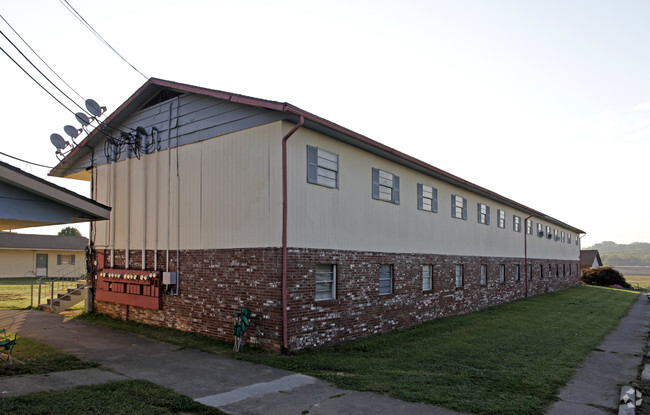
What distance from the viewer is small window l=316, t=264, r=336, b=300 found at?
11.0 meters

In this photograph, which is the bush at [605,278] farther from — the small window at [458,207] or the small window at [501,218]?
the small window at [458,207]

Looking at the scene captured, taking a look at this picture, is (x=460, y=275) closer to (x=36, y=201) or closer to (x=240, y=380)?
(x=240, y=380)

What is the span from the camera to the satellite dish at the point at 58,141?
14867 mm

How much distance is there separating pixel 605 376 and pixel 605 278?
42024 mm

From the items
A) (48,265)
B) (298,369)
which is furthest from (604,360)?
(48,265)

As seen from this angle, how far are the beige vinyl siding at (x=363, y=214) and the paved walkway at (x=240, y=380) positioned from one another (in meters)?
3.13

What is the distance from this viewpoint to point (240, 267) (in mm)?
10578

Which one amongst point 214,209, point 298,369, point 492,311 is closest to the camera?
point 298,369

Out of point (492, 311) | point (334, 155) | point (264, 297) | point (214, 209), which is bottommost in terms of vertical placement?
point (492, 311)

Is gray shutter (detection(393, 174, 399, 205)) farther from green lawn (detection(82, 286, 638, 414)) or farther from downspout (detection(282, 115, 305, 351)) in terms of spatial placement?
downspout (detection(282, 115, 305, 351))

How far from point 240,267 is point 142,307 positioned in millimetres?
4393

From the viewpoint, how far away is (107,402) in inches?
246

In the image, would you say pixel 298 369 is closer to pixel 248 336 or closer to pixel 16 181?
pixel 248 336

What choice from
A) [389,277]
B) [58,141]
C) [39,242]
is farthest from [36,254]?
[389,277]
